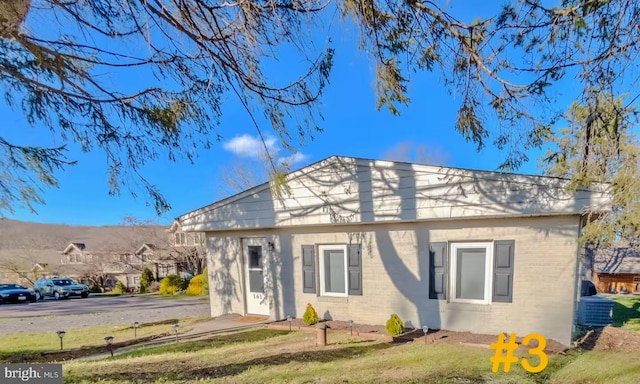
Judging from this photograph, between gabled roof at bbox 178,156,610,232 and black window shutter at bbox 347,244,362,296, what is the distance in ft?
2.42

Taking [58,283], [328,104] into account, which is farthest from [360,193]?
[58,283]

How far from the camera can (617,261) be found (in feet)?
67.5

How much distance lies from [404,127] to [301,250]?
3.64 metres

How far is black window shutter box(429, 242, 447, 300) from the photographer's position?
19.6 feet

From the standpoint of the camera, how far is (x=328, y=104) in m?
4.15

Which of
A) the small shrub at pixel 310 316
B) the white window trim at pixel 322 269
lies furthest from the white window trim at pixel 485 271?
the small shrub at pixel 310 316

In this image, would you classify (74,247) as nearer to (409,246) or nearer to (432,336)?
(409,246)

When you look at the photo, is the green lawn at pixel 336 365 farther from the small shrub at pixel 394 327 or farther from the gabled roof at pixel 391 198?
the gabled roof at pixel 391 198

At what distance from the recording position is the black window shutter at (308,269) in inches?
279

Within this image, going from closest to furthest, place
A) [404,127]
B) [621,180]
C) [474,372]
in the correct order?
[621,180], [474,372], [404,127]

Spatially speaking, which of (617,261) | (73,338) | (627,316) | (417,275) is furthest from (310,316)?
(617,261)

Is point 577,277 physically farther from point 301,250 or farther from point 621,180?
point 301,250

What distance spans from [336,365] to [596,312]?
6.46 meters

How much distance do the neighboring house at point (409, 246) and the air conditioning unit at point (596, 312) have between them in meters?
2.61
